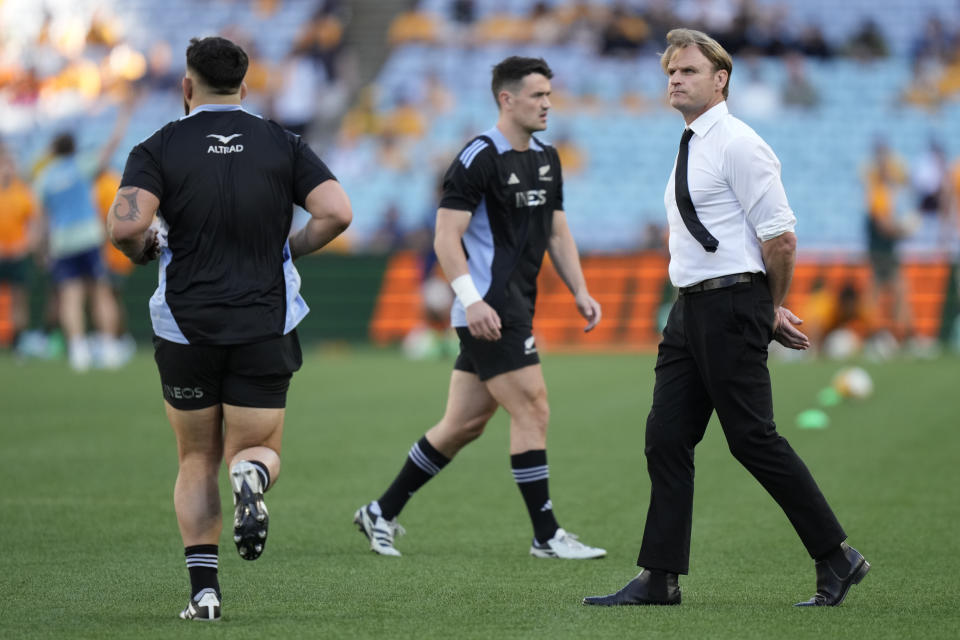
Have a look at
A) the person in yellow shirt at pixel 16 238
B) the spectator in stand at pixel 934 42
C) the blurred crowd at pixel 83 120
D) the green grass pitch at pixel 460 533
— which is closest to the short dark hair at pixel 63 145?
the blurred crowd at pixel 83 120

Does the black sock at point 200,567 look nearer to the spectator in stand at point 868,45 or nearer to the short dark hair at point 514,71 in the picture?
the short dark hair at point 514,71

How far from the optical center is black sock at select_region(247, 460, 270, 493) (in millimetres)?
4860

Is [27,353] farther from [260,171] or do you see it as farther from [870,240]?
[260,171]

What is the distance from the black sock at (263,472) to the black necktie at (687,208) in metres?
1.81

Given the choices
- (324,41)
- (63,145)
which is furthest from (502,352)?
(324,41)

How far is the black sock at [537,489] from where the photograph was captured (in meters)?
6.68

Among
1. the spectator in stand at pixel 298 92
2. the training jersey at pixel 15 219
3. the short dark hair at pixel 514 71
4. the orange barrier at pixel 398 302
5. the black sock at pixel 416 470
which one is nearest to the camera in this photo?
the short dark hair at pixel 514 71

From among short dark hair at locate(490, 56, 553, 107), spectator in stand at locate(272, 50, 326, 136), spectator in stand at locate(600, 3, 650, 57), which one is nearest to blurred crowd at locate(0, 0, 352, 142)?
spectator in stand at locate(272, 50, 326, 136)

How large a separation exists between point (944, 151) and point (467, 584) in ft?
71.1

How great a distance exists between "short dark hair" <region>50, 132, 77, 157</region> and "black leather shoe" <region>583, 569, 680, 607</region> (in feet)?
43.7

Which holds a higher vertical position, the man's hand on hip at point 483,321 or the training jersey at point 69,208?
the training jersey at point 69,208

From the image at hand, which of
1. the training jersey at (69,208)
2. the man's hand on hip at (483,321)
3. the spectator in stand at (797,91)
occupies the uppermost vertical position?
the spectator in stand at (797,91)

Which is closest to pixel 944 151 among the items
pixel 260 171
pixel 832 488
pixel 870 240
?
pixel 870 240

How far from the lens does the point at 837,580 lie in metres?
5.25
